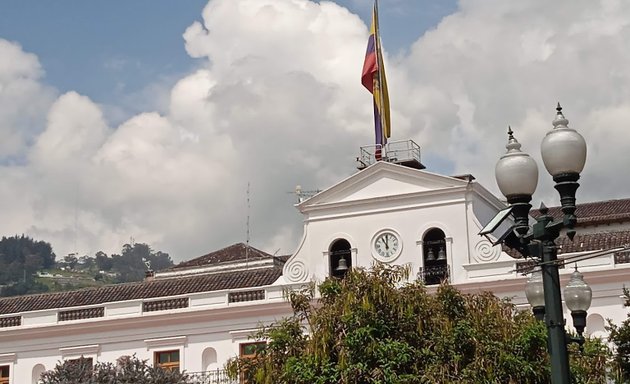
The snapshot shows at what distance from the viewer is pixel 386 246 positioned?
31.2 metres

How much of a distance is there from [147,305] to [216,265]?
9868mm

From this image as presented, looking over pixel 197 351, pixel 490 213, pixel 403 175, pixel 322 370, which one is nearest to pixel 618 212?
pixel 490 213

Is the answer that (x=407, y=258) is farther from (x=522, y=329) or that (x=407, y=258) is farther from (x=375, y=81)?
(x=522, y=329)

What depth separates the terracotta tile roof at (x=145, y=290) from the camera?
109 feet

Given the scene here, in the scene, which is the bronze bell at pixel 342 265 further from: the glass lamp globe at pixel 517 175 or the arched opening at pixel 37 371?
the glass lamp globe at pixel 517 175

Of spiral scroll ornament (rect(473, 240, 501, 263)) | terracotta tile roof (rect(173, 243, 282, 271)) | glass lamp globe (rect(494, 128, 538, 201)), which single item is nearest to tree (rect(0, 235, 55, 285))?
terracotta tile roof (rect(173, 243, 282, 271))

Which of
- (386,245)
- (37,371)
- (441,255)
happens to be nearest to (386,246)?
(386,245)

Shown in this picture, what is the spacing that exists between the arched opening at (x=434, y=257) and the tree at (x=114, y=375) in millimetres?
7120

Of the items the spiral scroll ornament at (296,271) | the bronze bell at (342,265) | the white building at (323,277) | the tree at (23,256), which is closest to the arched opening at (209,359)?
the white building at (323,277)

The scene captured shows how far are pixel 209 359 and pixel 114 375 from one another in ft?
14.8

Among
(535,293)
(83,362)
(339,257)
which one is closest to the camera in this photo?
(535,293)

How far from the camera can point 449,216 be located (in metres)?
30.6

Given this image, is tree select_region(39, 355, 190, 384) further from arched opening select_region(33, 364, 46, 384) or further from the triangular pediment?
the triangular pediment

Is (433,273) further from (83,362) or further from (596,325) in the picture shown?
(83,362)
